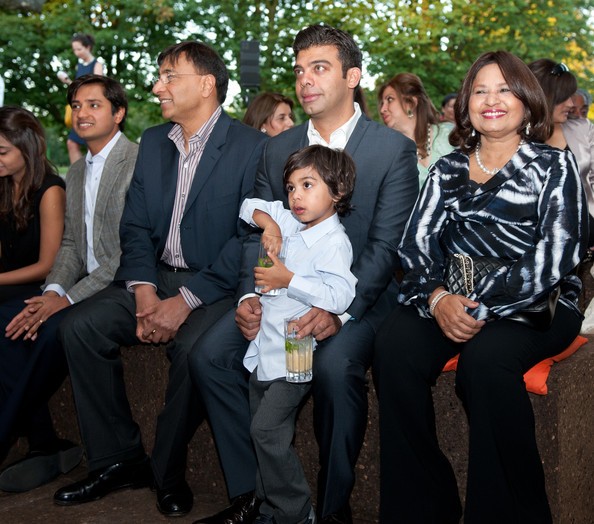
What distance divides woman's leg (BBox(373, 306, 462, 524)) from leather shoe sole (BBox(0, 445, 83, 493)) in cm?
186

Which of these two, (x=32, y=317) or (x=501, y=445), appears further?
(x=32, y=317)

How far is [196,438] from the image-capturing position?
3.96 meters

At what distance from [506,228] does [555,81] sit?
211 centimetres

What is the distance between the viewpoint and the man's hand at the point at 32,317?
425 cm

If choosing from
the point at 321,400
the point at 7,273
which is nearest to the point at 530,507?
the point at 321,400

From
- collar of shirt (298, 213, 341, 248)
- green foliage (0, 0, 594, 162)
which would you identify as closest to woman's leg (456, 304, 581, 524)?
collar of shirt (298, 213, 341, 248)

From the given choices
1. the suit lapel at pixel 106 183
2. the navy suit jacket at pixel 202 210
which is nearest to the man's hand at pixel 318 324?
the navy suit jacket at pixel 202 210

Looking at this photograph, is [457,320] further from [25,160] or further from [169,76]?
[25,160]

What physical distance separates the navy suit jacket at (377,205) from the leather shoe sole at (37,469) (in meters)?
1.44

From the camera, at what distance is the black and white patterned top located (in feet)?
10.2

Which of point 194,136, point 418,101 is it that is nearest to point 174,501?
point 194,136

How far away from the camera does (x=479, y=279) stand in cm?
321

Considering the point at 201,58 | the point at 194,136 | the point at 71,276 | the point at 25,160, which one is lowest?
the point at 71,276

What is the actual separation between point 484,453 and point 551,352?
1.62 feet
